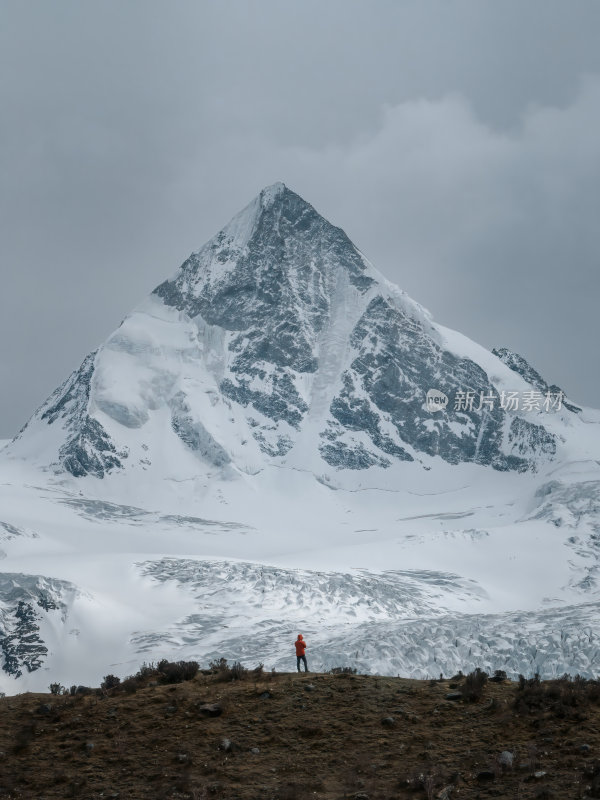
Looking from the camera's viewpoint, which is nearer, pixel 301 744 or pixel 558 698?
pixel 301 744

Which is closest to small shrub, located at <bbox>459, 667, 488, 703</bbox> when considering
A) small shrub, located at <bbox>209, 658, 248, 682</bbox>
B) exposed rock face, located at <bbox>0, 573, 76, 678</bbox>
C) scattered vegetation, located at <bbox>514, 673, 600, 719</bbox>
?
scattered vegetation, located at <bbox>514, 673, 600, 719</bbox>

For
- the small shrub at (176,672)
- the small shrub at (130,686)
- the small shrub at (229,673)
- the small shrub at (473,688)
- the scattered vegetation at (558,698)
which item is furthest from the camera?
the small shrub at (176,672)

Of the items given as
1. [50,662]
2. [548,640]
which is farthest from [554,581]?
[50,662]

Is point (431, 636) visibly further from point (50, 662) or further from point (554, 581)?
point (554, 581)

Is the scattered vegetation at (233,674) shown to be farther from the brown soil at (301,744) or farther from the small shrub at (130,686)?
the small shrub at (130,686)

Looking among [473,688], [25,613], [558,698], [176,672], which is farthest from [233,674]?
[25,613]

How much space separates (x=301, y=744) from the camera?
2308 centimetres

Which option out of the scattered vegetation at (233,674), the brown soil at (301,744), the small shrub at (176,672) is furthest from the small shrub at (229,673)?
the brown soil at (301,744)

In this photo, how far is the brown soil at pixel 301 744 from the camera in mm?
20438

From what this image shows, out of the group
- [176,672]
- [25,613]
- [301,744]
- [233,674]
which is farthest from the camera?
[25,613]

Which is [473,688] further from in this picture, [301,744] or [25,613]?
[25,613]

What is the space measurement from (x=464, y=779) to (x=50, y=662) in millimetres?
107803

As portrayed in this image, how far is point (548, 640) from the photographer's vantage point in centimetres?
9875

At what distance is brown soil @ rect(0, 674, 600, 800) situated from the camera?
20.4 metres
